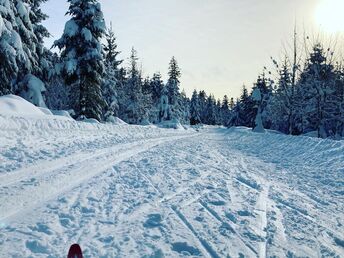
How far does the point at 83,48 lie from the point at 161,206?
2286cm

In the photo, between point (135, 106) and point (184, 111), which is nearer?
point (135, 106)

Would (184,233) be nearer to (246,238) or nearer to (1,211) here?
(246,238)

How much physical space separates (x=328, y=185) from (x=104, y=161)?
237 inches

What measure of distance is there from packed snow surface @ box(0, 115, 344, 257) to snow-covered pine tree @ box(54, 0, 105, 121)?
15.6 meters

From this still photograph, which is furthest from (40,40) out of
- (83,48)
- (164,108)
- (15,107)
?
(164,108)

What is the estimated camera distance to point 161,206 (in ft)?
19.8

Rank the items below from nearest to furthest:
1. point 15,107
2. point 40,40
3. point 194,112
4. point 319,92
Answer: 1. point 15,107
2. point 40,40
3. point 319,92
4. point 194,112

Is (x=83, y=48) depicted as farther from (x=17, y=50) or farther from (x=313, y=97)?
(x=313, y=97)

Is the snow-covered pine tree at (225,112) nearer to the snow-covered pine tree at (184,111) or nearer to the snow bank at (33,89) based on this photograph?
the snow-covered pine tree at (184,111)

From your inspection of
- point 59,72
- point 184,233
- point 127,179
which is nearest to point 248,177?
point 127,179

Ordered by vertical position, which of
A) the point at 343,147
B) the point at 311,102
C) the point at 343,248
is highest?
the point at 311,102

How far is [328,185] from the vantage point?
8.61m

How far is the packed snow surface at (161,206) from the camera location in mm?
4379

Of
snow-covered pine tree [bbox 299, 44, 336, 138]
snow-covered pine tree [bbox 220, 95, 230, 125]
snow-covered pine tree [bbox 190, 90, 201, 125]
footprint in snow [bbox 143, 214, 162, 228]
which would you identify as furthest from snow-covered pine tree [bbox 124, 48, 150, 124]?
snow-covered pine tree [bbox 220, 95, 230, 125]
